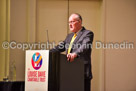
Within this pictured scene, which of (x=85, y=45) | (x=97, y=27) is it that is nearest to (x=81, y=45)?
(x=85, y=45)

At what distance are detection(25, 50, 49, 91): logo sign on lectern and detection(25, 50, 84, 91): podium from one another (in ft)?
0.12

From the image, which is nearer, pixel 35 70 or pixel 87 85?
pixel 35 70

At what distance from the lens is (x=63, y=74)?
2.12 metres

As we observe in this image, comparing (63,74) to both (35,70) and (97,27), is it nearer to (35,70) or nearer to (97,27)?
(35,70)

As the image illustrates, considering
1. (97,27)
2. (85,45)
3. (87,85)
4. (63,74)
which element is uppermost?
(97,27)

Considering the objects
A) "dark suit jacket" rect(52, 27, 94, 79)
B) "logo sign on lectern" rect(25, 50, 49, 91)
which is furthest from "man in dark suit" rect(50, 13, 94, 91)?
"logo sign on lectern" rect(25, 50, 49, 91)

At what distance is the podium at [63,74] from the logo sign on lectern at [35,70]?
0.04m

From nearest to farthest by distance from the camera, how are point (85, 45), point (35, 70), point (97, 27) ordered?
point (35, 70)
point (85, 45)
point (97, 27)

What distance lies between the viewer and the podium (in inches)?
80.2

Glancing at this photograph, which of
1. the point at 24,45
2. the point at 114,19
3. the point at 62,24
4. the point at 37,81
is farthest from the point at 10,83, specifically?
the point at 114,19

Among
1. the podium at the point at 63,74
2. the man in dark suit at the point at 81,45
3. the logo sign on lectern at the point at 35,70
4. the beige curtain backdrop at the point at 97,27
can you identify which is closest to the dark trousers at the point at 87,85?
the man in dark suit at the point at 81,45

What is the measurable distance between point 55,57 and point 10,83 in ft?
1.87

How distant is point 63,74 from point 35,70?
0.90ft

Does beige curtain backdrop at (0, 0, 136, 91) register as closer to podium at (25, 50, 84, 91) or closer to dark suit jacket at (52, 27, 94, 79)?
dark suit jacket at (52, 27, 94, 79)
